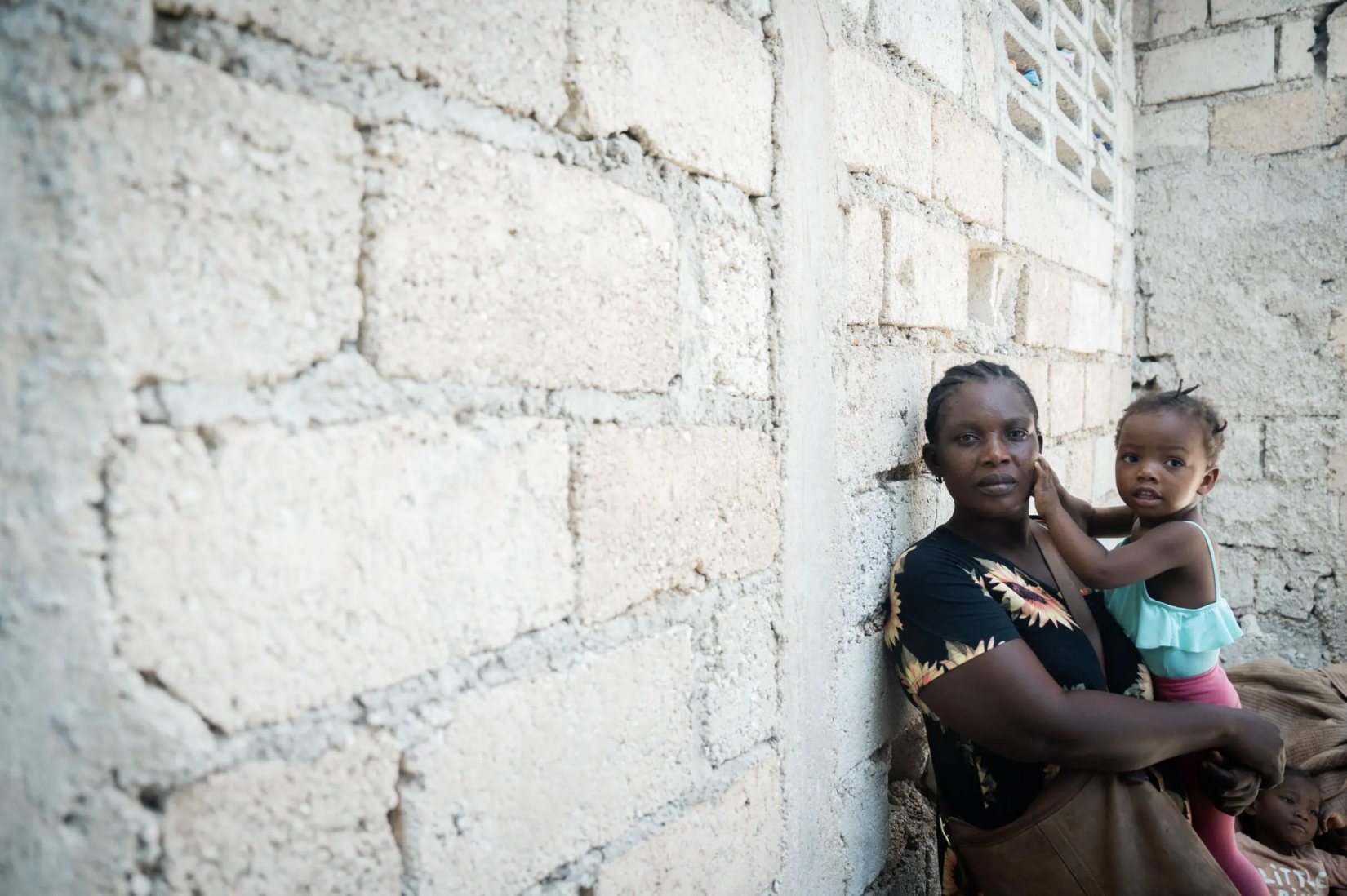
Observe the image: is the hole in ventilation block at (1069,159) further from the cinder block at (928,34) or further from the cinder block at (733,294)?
the cinder block at (733,294)

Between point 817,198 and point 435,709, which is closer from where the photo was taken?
point 435,709

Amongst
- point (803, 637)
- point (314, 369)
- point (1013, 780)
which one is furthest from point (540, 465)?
point (1013, 780)

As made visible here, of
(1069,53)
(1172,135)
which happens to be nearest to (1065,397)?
(1069,53)

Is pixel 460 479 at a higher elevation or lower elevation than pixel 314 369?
lower

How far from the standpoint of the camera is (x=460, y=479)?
923mm

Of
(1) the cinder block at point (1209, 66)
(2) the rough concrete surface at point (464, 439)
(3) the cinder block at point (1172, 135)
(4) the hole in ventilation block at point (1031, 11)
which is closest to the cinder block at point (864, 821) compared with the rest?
(2) the rough concrete surface at point (464, 439)

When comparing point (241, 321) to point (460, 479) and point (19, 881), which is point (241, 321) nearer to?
point (460, 479)

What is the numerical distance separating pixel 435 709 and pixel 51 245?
0.59 meters

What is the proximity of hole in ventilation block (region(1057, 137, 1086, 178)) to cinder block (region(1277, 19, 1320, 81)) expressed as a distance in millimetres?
1456

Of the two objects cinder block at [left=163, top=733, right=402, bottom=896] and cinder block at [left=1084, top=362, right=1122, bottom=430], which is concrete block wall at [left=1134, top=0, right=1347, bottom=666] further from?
cinder block at [left=163, top=733, right=402, bottom=896]

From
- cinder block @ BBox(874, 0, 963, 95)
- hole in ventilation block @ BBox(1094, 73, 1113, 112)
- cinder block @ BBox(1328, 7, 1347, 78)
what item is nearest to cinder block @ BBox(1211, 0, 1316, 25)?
cinder block @ BBox(1328, 7, 1347, 78)

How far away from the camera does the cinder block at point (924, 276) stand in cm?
188

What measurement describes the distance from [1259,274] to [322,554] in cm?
451

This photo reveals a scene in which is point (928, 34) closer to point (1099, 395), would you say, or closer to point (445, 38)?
point (445, 38)
